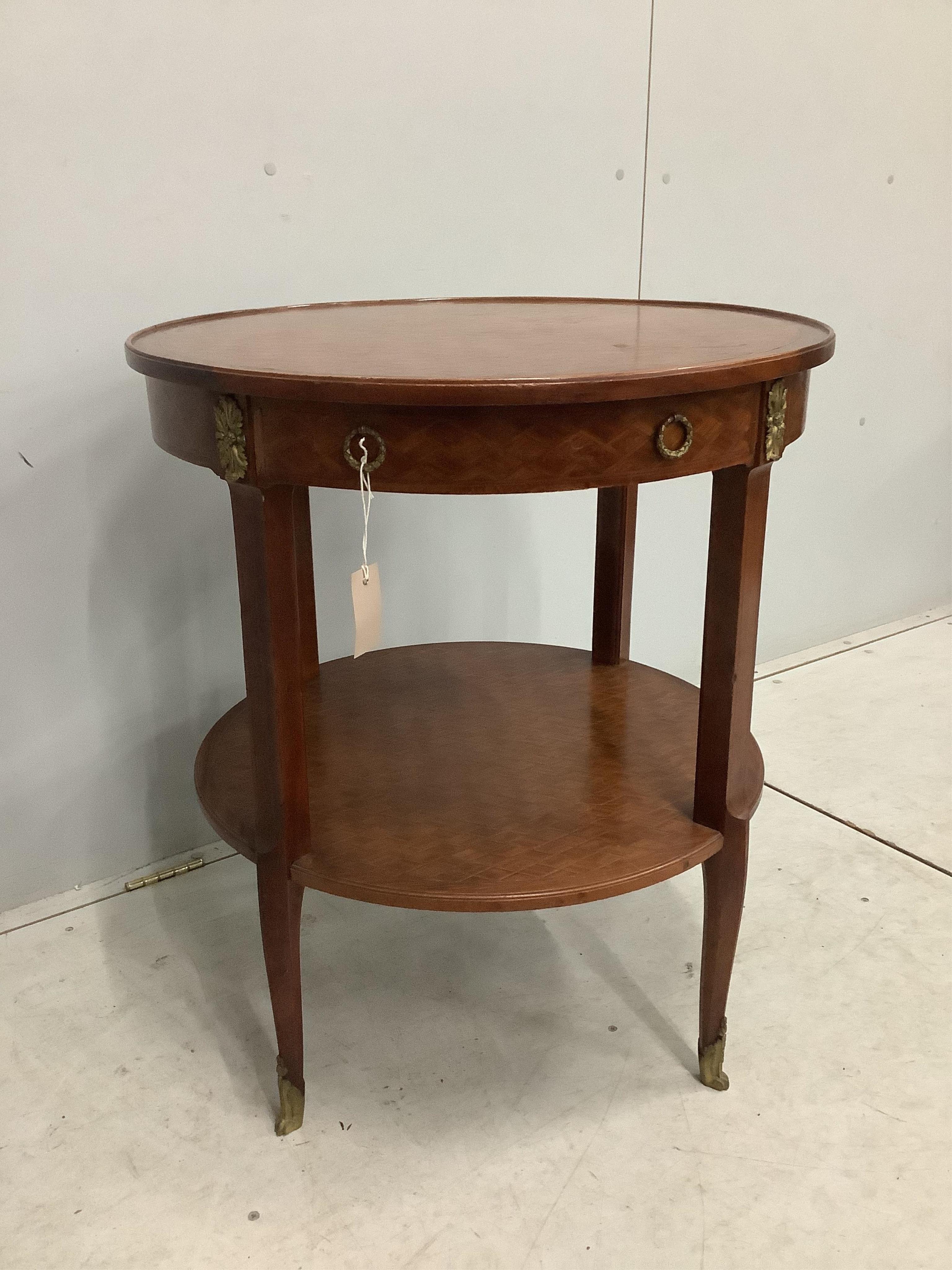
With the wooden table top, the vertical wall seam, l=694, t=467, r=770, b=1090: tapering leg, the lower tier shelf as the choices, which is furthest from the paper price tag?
the vertical wall seam

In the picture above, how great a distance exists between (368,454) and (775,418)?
49 cm

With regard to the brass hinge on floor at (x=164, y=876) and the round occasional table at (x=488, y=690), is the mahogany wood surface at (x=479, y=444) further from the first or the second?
the brass hinge on floor at (x=164, y=876)

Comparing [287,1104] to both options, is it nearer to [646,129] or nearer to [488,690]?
[488,690]

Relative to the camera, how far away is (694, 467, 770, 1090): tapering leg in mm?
1424

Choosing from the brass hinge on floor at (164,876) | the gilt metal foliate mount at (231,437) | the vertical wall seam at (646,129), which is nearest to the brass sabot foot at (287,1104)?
the brass hinge on floor at (164,876)

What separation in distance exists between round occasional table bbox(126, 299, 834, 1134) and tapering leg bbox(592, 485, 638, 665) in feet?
0.19

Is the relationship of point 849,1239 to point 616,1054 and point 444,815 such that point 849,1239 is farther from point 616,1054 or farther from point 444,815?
point 444,815

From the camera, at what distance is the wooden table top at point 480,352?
118 centimetres

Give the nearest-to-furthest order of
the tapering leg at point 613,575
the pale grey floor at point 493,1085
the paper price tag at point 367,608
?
the paper price tag at point 367,608, the pale grey floor at point 493,1085, the tapering leg at point 613,575

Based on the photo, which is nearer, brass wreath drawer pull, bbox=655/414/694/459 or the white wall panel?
brass wreath drawer pull, bbox=655/414/694/459

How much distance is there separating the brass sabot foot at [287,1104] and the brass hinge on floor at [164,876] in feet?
2.24

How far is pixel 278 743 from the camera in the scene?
140cm

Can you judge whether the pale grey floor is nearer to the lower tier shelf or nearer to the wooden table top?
the lower tier shelf

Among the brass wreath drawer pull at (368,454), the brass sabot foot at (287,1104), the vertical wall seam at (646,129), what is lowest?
the brass sabot foot at (287,1104)
